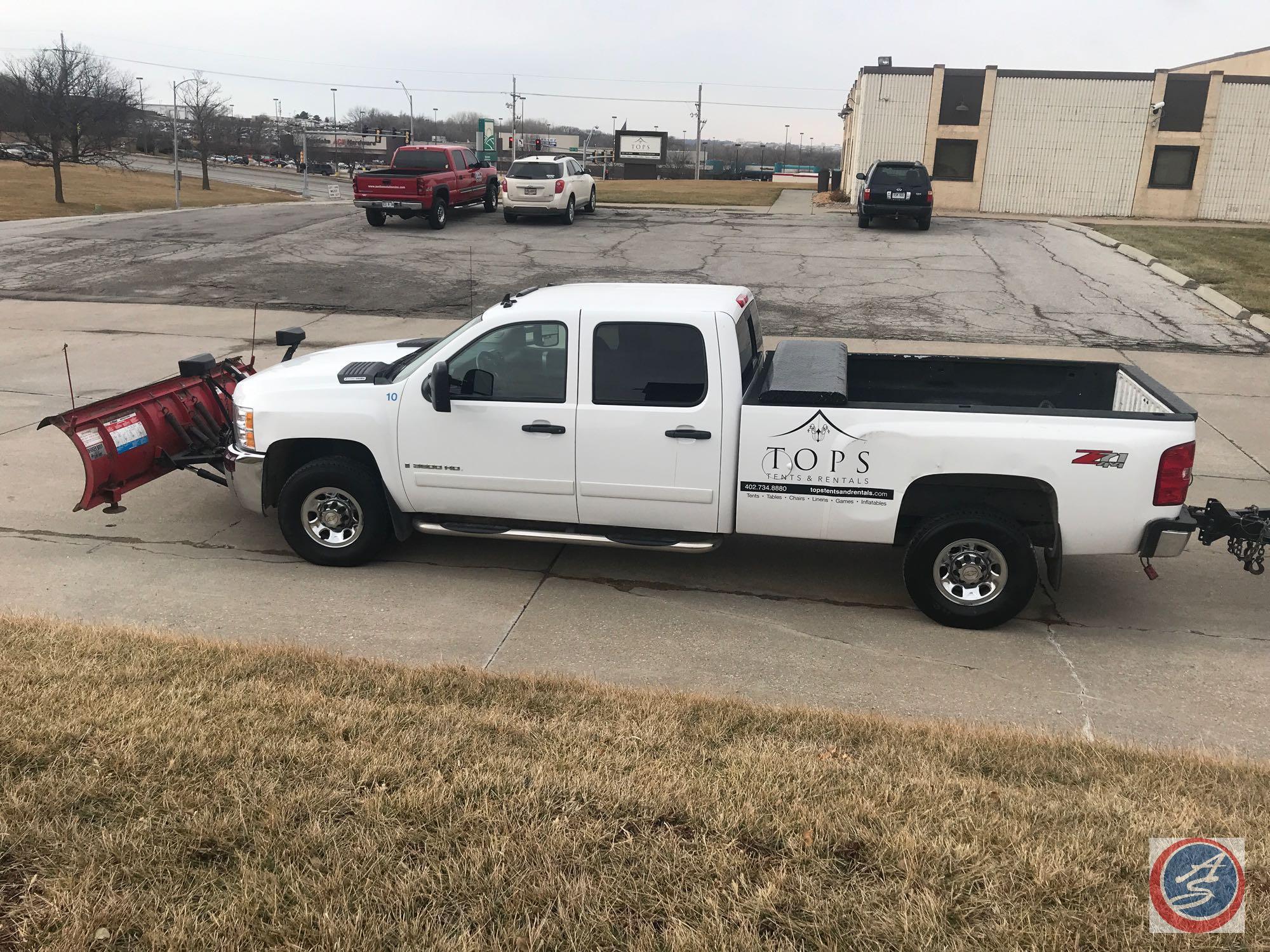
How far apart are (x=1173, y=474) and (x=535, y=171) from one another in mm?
22433

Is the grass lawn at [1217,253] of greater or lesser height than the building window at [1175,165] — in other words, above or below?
below

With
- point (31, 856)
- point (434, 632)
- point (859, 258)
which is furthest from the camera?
point (859, 258)

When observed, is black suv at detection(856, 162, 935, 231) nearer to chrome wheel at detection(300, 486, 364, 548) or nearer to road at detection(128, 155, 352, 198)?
chrome wheel at detection(300, 486, 364, 548)

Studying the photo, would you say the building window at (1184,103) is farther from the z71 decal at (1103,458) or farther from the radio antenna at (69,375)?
the radio antenna at (69,375)

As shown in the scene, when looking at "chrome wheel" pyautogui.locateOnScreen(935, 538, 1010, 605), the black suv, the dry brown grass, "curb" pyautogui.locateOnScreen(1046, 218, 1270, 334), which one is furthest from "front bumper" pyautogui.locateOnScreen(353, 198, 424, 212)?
the dry brown grass

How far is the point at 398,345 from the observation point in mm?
7727

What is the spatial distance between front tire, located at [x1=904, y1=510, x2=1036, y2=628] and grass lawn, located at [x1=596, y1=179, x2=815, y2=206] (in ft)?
90.0

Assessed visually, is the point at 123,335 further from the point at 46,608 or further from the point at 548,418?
the point at 548,418

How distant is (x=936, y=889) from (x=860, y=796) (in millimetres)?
572

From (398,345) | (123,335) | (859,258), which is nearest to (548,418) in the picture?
(398,345)

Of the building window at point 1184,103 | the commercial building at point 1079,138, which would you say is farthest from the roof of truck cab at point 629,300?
the building window at point 1184,103

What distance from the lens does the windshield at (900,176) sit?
83.6 ft

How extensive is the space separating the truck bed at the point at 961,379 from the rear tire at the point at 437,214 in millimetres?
19083

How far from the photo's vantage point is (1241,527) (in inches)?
224
